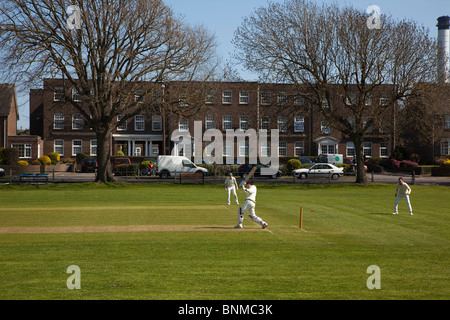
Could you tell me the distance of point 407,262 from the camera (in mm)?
14805

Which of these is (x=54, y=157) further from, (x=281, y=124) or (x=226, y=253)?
(x=226, y=253)

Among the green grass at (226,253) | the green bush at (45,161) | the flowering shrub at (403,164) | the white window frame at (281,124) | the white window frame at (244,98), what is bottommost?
the green grass at (226,253)

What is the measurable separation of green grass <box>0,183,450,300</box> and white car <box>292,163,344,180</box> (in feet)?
75.4

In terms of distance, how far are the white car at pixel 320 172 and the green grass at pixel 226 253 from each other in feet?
75.4

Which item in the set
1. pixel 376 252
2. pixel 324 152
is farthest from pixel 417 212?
pixel 324 152

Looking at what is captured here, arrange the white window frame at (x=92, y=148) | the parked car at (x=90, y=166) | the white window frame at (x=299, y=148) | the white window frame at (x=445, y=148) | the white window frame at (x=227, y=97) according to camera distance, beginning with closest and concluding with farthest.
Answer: the parked car at (x=90, y=166), the white window frame at (x=227, y=97), the white window frame at (x=92, y=148), the white window frame at (x=445, y=148), the white window frame at (x=299, y=148)

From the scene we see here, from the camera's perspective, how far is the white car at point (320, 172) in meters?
54.0

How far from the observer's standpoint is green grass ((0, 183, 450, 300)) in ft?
37.9

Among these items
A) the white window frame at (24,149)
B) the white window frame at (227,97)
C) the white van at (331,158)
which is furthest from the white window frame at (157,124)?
the white van at (331,158)

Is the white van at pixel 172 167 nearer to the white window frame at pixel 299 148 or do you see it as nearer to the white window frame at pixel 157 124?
the white window frame at pixel 157 124

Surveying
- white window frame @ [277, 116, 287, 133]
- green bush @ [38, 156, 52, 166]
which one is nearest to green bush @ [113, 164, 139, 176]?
green bush @ [38, 156, 52, 166]

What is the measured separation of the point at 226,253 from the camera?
1565 cm

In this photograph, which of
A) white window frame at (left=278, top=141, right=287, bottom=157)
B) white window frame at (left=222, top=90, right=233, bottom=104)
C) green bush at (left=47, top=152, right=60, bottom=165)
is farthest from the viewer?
white window frame at (left=278, top=141, right=287, bottom=157)

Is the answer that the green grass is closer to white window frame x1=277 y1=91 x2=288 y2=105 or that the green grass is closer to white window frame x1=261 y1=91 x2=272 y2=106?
white window frame x1=277 y1=91 x2=288 y2=105
